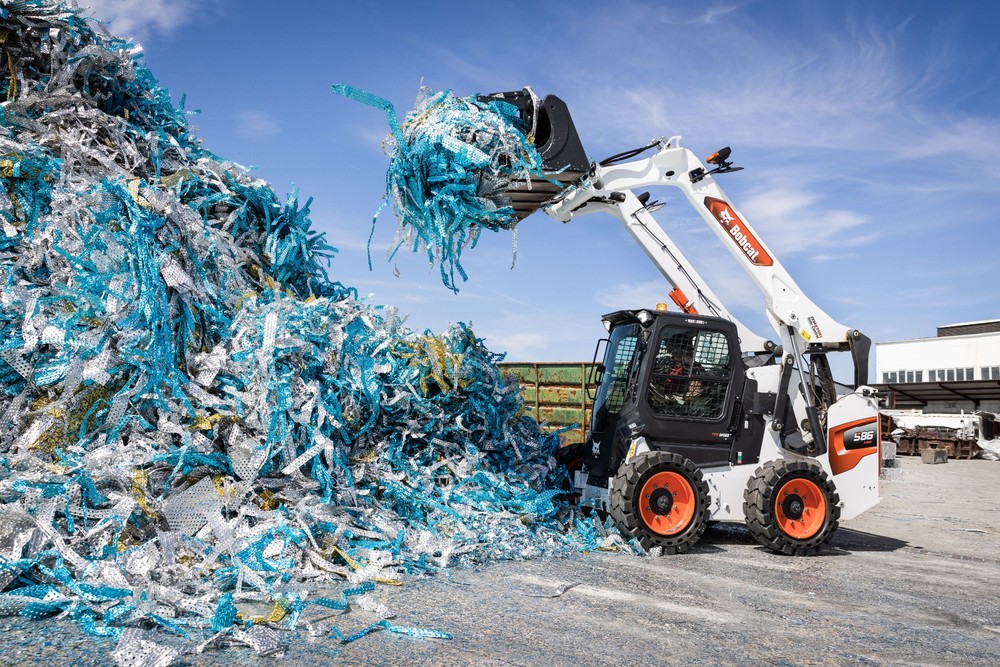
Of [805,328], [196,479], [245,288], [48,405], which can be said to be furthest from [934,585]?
[48,405]

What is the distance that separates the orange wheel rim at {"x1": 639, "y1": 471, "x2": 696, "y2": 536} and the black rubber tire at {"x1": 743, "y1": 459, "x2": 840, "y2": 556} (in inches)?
23.8

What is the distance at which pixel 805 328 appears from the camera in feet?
24.4

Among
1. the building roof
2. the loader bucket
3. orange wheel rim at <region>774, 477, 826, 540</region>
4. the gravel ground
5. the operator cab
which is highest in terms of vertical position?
the loader bucket

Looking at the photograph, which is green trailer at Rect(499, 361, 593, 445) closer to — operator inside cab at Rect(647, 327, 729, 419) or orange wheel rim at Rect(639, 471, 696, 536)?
operator inside cab at Rect(647, 327, 729, 419)

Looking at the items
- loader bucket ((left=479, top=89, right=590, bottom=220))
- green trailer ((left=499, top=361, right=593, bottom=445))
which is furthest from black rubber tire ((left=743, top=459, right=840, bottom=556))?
green trailer ((left=499, top=361, right=593, bottom=445))

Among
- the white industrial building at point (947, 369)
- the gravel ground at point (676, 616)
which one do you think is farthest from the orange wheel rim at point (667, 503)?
the white industrial building at point (947, 369)

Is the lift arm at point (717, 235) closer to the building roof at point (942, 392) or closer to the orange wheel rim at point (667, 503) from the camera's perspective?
the orange wheel rim at point (667, 503)

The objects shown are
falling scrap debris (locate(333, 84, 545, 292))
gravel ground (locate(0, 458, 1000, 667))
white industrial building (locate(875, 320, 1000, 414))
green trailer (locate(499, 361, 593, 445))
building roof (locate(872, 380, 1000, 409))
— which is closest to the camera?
gravel ground (locate(0, 458, 1000, 667))

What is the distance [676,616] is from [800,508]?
8.99 ft

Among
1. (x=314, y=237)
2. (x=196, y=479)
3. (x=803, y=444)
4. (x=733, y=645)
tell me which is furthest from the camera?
(x=314, y=237)

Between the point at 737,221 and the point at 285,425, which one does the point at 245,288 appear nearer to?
the point at 285,425

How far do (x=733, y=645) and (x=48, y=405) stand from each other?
4.97 meters

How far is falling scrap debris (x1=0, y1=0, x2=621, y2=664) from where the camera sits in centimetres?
461

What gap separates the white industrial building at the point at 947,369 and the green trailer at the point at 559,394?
16.3 metres
